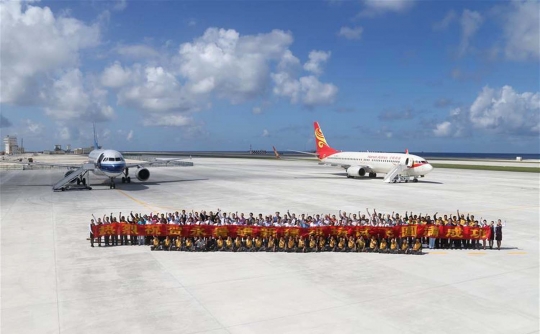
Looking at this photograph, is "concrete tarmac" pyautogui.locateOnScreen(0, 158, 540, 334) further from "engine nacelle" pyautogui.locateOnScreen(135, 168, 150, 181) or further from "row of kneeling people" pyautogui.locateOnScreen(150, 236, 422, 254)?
"engine nacelle" pyautogui.locateOnScreen(135, 168, 150, 181)

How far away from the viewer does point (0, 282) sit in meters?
15.1

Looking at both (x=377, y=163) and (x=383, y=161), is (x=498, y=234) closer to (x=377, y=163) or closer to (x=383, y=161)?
(x=383, y=161)

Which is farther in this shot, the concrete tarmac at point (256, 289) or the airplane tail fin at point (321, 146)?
the airplane tail fin at point (321, 146)

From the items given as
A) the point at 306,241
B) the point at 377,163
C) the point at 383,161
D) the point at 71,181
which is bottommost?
the point at 306,241

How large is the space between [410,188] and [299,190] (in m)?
13.2

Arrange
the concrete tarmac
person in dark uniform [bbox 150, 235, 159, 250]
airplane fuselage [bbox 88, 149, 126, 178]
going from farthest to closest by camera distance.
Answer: airplane fuselage [bbox 88, 149, 126, 178] → person in dark uniform [bbox 150, 235, 159, 250] → the concrete tarmac

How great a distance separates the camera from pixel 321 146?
70375mm

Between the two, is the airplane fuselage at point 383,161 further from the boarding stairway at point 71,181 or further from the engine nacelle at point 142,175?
the boarding stairway at point 71,181

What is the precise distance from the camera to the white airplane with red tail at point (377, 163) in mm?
53256

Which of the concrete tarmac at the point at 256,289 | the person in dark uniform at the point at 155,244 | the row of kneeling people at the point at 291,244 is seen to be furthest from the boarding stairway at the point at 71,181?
the row of kneeling people at the point at 291,244

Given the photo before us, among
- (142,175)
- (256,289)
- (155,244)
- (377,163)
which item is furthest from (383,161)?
(256,289)

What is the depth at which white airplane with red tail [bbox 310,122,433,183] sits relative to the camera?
175ft

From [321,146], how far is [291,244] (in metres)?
51.8

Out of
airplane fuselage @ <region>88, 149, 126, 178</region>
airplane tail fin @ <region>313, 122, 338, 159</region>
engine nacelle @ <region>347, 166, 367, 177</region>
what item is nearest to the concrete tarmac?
airplane fuselage @ <region>88, 149, 126, 178</region>
